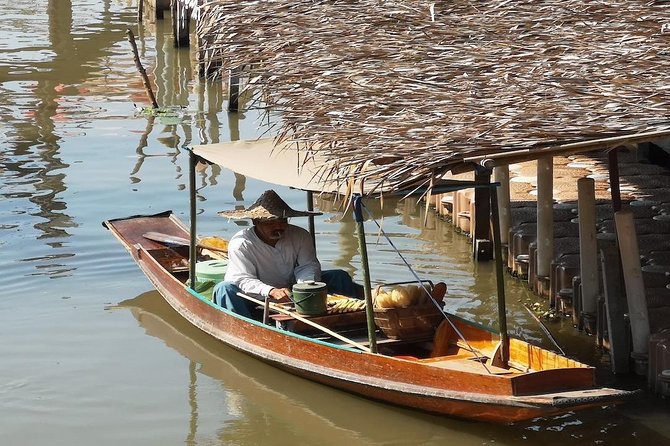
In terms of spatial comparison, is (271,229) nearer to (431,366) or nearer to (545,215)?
(431,366)

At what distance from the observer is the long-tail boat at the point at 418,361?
752 centimetres

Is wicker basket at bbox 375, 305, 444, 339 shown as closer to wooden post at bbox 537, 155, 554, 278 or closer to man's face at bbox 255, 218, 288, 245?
man's face at bbox 255, 218, 288, 245

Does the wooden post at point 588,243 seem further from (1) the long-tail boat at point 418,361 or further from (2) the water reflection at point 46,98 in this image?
(2) the water reflection at point 46,98

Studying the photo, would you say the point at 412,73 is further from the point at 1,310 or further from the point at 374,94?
the point at 1,310

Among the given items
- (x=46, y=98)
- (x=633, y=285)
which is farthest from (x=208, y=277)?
(x=46, y=98)

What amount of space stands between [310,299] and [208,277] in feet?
6.28

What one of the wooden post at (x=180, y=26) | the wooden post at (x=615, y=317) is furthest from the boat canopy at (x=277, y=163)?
the wooden post at (x=180, y=26)

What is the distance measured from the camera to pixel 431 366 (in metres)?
7.96

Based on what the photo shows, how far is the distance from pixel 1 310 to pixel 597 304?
5.34 meters

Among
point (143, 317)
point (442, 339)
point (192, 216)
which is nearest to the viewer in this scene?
point (442, 339)

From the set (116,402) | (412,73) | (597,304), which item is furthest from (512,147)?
(116,402)

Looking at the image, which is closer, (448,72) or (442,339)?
(442,339)

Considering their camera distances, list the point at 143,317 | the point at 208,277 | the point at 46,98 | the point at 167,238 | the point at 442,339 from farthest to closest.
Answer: the point at 46,98
the point at 167,238
the point at 143,317
the point at 208,277
the point at 442,339

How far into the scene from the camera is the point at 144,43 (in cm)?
2942
